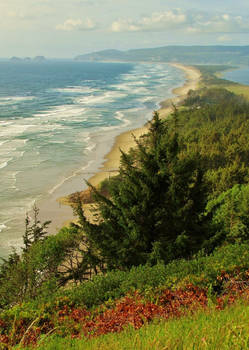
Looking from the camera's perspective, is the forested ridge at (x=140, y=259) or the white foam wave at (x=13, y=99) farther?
the white foam wave at (x=13, y=99)

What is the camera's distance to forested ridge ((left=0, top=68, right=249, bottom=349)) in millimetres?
A: 7496

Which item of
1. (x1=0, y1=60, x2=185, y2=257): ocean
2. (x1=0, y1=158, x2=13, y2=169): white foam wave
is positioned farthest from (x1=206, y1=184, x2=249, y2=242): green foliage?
(x1=0, y1=158, x2=13, y2=169): white foam wave

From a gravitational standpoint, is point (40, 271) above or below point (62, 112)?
below

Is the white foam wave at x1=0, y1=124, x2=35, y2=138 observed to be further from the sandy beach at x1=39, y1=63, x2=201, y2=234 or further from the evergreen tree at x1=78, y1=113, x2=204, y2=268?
the evergreen tree at x1=78, y1=113, x2=204, y2=268

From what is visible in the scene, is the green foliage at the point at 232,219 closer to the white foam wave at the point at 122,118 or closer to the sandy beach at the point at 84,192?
the sandy beach at the point at 84,192

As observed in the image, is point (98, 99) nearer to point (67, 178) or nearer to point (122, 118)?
point (122, 118)

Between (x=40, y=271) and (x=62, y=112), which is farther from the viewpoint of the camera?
(x=62, y=112)

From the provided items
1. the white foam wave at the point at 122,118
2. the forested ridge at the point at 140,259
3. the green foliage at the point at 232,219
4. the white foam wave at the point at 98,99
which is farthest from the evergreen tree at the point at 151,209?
the white foam wave at the point at 98,99

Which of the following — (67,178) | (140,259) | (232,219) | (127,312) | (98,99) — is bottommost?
(67,178)

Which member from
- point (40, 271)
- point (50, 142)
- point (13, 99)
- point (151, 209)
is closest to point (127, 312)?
point (151, 209)

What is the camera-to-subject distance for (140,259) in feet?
47.3

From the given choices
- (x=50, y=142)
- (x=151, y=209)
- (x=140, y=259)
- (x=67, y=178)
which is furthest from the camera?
(x=50, y=142)

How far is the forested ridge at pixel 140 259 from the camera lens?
750cm

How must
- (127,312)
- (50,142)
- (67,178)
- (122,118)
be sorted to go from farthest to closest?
(122,118)
(50,142)
(67,178)
(127,312)
